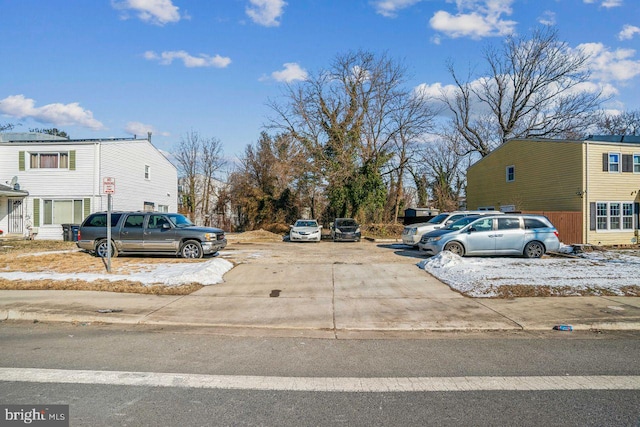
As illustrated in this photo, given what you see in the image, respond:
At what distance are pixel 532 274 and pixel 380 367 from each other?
8.16 m

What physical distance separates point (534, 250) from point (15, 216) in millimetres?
27702

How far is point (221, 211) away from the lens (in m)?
46.6

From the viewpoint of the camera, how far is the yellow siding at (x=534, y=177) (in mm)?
24484

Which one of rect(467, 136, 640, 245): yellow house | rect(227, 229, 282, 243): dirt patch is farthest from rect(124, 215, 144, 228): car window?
rect(467, 136, 640, 245): yellow house

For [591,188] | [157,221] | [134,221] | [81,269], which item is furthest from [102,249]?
[591,188]

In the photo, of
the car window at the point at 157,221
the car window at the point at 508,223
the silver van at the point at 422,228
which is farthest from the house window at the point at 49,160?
the car window at the point at 508,223

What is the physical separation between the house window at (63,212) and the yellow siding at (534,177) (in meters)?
27.8

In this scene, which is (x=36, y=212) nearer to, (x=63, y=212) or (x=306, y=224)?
(x=63, y=212)

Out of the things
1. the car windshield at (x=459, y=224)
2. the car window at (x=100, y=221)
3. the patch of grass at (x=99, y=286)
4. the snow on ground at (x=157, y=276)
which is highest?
the car window at (x=100, y=221)

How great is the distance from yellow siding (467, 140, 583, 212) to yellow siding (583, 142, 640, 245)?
51 cm

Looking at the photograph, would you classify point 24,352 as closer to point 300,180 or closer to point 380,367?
point 380,367

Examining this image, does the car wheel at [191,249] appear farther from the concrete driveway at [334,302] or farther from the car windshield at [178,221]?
the concrete driveway at [334,302]

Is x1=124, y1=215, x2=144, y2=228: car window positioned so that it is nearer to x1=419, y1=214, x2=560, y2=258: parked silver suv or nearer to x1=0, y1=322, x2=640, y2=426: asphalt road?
x1=0, y1=322, x2=640, y2=426: asphalt road

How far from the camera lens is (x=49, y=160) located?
2534cm
